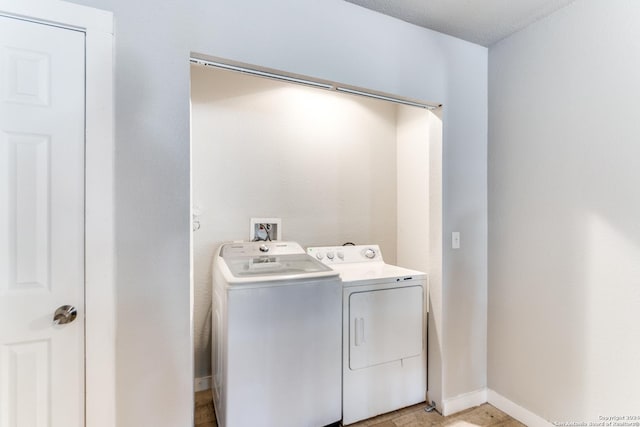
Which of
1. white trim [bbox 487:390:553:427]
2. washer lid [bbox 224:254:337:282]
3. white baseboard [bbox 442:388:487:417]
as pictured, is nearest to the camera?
washer lid [bbox 224:254:337:282]

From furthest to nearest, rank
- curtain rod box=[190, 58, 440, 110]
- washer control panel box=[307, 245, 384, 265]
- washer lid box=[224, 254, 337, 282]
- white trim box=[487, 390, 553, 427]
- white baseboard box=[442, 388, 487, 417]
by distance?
1. washer control panel box=[307, 245, 384, 265]
2. white baseboard box=[442, 388, 487, 417]
3. white trim box=[487, 390, 553, 427]
4. washer lid box=[224, 254, 337, 282]
5. curtain rod box=[190, 58, 440, 110]

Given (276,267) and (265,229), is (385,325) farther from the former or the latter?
(265,229)

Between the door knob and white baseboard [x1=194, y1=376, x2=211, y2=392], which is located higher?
the door knob

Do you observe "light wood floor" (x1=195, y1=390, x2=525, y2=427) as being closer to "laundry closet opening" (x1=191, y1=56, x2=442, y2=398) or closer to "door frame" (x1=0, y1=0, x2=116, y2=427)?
"laundry closet opening" (x1=191, y1=56, x2=442, y2=398)

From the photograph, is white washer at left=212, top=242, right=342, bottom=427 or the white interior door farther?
white washer at left=212, top=242, right=342, bottom=427

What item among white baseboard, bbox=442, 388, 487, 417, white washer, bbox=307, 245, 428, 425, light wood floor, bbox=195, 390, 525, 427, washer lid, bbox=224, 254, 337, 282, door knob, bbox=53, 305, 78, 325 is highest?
washer lid, bbox=224, 254, 337, 282

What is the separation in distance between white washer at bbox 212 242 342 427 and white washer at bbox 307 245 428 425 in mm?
95

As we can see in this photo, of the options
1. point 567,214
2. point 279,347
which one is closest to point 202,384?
point 279,347

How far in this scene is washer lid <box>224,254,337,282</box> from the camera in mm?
1591

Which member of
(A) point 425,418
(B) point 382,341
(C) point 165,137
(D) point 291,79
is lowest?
(A) point 425,418

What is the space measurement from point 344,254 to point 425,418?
1.21 meters

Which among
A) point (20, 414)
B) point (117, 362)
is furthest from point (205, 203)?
point (20, 414)

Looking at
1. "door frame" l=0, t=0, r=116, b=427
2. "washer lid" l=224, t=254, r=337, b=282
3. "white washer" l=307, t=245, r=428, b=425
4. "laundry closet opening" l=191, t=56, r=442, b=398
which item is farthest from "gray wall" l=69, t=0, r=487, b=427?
"white washer" l=307, t=245, r=428, b=425

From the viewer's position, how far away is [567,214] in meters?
1.63
